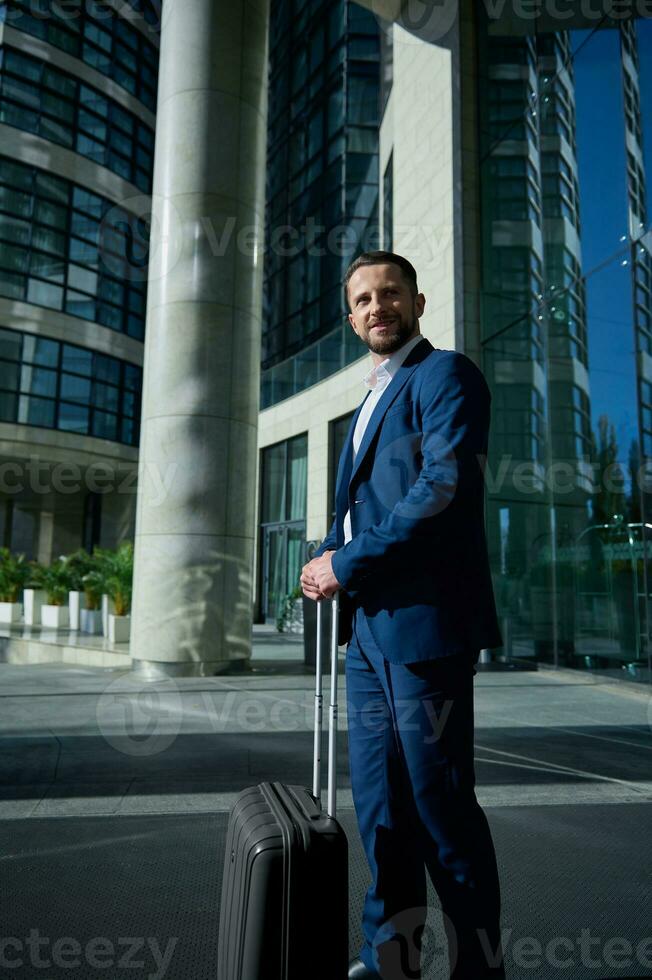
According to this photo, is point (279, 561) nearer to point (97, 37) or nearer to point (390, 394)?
point (390, 394)

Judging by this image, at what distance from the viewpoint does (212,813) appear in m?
3.70

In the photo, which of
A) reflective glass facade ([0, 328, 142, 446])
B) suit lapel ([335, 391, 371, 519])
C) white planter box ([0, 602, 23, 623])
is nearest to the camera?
suit lapel ([335, 391, 371, 519])

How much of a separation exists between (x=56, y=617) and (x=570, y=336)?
442 inches

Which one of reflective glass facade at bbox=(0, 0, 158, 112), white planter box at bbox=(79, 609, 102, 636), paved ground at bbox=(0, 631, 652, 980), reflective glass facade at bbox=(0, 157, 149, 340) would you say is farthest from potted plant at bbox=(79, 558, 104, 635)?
reflective glass facade at bbox=(0, 0, 158, 112)

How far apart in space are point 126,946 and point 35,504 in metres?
35.2

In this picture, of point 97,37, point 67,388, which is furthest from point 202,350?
point 97,37

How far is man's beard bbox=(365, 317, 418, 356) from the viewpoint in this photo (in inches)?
84.9

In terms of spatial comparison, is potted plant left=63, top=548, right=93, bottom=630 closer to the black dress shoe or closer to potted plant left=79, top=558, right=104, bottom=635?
potted plant left=79, top=558, right=104, bottom=635

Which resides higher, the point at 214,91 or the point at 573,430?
the point at 214,91

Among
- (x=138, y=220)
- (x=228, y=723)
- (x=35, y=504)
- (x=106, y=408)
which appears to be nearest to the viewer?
(x=228, y=723)

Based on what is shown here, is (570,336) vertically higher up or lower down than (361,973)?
higher up

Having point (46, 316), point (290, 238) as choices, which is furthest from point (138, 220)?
point (290, 238)

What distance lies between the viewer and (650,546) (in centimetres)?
821

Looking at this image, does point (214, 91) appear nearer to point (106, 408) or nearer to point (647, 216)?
point (647, 216)
